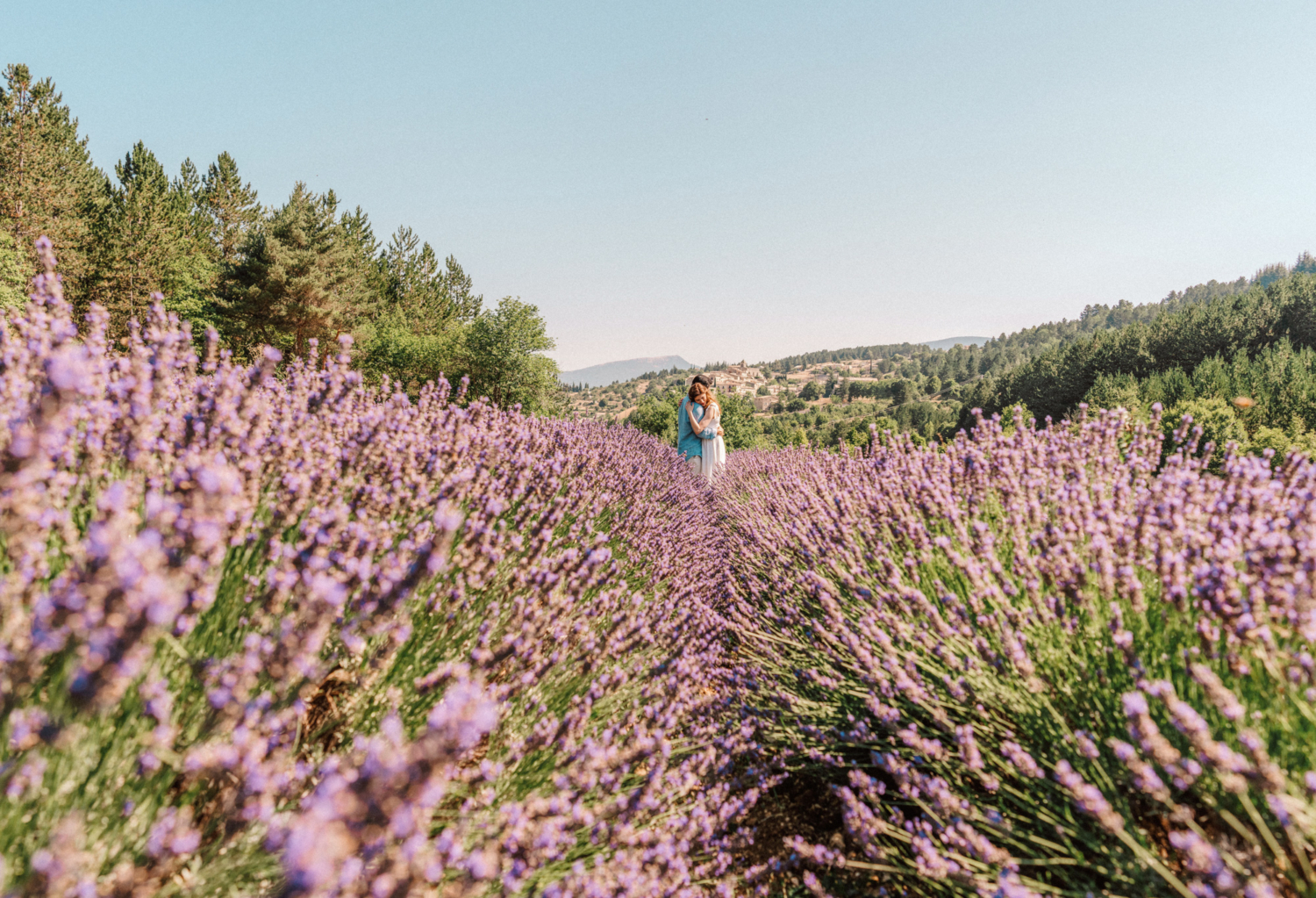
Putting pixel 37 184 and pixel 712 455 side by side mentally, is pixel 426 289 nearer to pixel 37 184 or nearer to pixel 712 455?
pixel 37 184

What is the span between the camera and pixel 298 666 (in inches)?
33.5

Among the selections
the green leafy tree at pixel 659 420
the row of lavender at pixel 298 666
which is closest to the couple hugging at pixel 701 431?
the row of lavender at pixel 298 666

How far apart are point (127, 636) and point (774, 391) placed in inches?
6665

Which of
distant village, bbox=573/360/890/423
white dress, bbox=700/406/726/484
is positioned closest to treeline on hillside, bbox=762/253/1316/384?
distant village, bbox=573/360/890/423

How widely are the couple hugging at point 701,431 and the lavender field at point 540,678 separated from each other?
16.4ft

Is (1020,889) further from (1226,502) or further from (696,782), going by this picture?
(1226,502)

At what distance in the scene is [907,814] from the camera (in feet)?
6.95

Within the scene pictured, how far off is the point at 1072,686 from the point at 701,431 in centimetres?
625

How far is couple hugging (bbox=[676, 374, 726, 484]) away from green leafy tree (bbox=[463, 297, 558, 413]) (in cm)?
1497

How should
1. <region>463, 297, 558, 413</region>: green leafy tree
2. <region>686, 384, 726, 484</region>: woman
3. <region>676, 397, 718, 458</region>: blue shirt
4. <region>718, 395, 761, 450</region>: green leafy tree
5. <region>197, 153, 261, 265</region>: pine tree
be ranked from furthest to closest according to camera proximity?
<region>197, 153, 261, 265</region>: pine tree, <region>463, 297, 558, 413</region>: green leafy tree, <region>718, 395, 761, 450</region>: green leafy tree, <region>676, 397, 718, 458</region>: blue shirt, <region>686, 384, 726, 484</region>: woman

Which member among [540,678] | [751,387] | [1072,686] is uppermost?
[751,387]

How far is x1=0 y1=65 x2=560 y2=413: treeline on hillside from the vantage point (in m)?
21.0

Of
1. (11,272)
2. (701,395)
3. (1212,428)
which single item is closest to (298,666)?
(701,395)

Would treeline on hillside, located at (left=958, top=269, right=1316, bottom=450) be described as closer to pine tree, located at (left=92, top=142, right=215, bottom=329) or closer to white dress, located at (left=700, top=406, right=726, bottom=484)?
white dress, located at (left=700, top=406, right=726, bottom=484)
